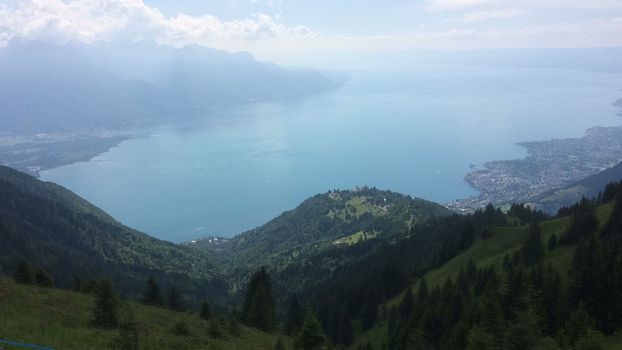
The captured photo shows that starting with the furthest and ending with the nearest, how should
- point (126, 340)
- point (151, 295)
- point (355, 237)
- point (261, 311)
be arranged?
point (355, 237) < point (261, 311) < point (151, 295) < point (126, 340)

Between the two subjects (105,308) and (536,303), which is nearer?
(105,308)

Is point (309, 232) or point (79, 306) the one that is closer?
point (79, 306)

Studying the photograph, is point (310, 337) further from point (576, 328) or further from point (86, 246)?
point (86, 246)

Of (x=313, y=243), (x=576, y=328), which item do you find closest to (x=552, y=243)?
(x=576, y=328)

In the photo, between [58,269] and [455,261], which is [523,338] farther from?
[58,269]

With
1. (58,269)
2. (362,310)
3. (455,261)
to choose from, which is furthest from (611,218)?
(58,269)

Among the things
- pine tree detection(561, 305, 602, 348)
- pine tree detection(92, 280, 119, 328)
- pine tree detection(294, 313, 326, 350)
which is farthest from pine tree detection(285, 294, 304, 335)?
pine tree detection(92, 280, 119, 328)
